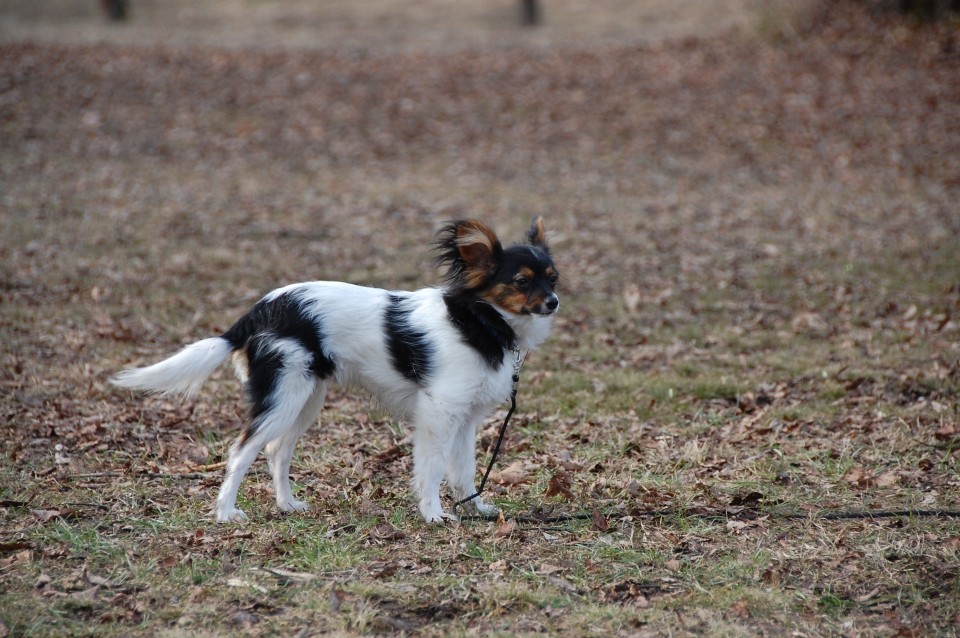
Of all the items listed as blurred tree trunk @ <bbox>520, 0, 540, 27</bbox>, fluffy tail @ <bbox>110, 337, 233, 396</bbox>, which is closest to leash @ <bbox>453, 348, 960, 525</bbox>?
fluffy tail @ <bbox>110, 337, 233, 396</bbox>

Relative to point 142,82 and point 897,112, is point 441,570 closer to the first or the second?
point 897,112

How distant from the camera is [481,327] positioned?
549cm

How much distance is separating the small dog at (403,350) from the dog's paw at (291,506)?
0.72 ft

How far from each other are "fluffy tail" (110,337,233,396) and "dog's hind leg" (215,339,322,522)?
0.85 ft

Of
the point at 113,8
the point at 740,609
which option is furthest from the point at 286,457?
the point at 113,8

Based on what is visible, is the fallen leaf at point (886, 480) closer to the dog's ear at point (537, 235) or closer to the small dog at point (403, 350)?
the small dog at point (403, 350)

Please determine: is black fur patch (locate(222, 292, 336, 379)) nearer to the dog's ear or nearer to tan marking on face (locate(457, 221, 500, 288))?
tan marking on face (locate(457, 221, 500, 288))

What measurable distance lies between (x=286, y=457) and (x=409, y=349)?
106 cm

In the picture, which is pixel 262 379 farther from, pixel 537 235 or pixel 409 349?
pixel 537 235

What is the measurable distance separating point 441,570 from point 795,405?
4.00 meters

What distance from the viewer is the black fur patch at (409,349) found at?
17.9 ft

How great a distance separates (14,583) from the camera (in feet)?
15.1

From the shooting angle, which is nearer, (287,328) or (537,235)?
(287,328)

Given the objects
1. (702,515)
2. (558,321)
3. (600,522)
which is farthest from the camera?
(558,321)
